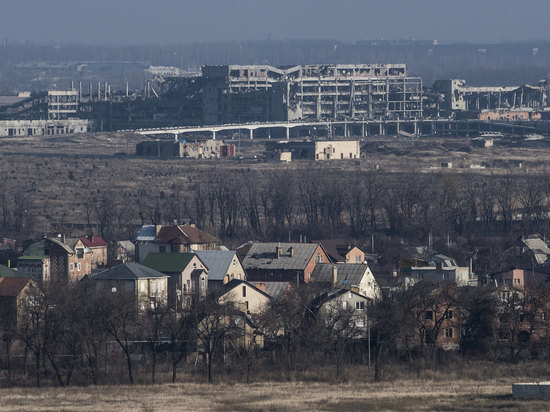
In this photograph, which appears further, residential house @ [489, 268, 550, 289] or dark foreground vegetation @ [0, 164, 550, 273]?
dark foreground vegetation @ [0, 164, 550, 273]

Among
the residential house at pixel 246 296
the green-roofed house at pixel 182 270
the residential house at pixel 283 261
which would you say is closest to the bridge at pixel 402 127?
the residential house at pixel 283 261

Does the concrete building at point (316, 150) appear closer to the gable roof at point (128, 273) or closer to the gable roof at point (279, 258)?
the gable roof at point (279, 258)

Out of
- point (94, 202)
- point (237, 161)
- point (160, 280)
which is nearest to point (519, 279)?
point (160, 280)

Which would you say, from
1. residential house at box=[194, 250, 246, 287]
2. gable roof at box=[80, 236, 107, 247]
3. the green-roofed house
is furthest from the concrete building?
the green-roofed house

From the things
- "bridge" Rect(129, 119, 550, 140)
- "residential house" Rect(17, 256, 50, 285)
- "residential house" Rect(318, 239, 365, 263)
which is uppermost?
"bridge" Rect(129, 119, 550, 140)

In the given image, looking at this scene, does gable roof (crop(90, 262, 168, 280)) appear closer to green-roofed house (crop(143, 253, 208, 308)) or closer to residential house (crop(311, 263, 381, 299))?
green-roofed house (crop(143, 253, 208, 308))

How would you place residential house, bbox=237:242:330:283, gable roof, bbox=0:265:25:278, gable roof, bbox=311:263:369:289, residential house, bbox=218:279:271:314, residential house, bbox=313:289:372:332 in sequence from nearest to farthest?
residential house, bbox=313:289:372:332 → residential house, bbox=218:279:271:314 → gable roof, bbox=0:265:25:278 → gable roof, bbox=311:263:369:289 → residential house, bbox=237:242:330:283

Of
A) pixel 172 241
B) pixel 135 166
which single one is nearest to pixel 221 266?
pixel 172 241
